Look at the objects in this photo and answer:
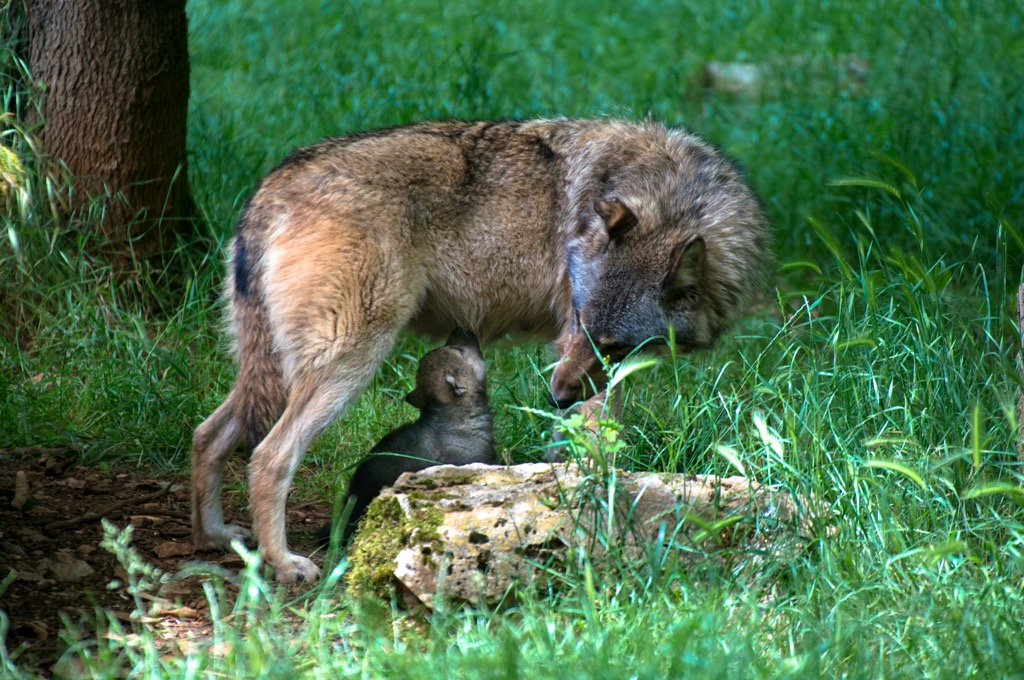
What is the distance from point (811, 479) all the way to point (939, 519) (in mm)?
501

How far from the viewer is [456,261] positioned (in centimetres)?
489

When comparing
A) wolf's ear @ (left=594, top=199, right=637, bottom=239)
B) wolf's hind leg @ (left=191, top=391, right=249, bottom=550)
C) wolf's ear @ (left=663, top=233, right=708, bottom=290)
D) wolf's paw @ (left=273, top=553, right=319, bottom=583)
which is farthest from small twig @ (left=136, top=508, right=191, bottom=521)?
wolf's ear @ (left=663, top=233, right=708, bottom=290)

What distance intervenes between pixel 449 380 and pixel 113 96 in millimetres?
2704

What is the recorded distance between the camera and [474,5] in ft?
38.0

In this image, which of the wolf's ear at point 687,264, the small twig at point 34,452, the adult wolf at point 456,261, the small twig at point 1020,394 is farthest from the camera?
the small twig at point 34,452

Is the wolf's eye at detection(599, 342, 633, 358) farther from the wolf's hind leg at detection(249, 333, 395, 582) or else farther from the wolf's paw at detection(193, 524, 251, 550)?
the wolf's paw at detection(193, 524, 251, 550)

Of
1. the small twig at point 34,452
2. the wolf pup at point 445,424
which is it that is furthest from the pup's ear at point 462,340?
the small twig at point 34,452

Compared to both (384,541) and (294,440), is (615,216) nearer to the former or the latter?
(294,440)

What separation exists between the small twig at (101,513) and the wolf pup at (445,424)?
37.1 inches

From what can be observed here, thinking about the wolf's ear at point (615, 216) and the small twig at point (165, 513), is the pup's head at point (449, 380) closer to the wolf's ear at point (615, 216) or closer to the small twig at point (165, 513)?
the wolf's ear at point (615, 216)

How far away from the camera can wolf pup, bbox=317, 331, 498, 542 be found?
186 inches

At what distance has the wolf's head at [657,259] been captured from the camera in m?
4.85

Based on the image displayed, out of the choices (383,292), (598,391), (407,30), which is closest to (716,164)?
(598,391)

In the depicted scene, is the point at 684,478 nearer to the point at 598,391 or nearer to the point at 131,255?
the point at 598,391
